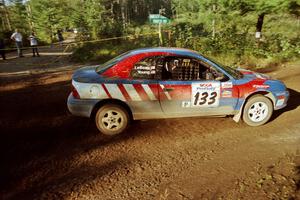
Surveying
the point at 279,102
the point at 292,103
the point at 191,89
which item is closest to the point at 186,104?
the point at 191,89

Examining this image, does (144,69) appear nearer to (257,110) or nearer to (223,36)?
(257,110)

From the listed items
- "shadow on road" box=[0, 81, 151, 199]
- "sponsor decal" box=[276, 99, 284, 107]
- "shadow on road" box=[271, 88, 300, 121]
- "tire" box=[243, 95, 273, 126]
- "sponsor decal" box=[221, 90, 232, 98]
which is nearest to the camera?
"shadow on road" box=[0, 81, 151, 199]

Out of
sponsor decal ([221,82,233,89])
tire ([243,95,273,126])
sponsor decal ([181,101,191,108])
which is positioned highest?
sponsor decal ([221,82,233,89])

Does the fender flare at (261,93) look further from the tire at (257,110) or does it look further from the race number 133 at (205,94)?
the race number 133 at (205,94)

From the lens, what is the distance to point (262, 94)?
5273 millimetres

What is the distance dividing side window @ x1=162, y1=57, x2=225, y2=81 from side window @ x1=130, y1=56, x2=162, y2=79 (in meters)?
0.16

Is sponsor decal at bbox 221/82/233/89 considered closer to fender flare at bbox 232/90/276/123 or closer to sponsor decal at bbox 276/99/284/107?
fender flare at bbox 232/90/276/123

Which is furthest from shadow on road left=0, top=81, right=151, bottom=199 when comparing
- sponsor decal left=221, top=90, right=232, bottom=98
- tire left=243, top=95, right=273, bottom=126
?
tire left=243, top=95, right=273, bottom=126

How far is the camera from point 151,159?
4285 millimetres

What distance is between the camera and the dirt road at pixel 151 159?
3.51 m

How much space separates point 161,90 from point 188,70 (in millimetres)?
735

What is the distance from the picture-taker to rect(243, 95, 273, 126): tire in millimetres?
5211

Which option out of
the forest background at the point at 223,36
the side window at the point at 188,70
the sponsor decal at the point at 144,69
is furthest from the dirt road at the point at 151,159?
the forest background at the point at 223,36

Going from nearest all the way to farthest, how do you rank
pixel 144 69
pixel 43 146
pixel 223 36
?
1. pixel 43 146
2. pixel 144 69
3. pixel 223 36
